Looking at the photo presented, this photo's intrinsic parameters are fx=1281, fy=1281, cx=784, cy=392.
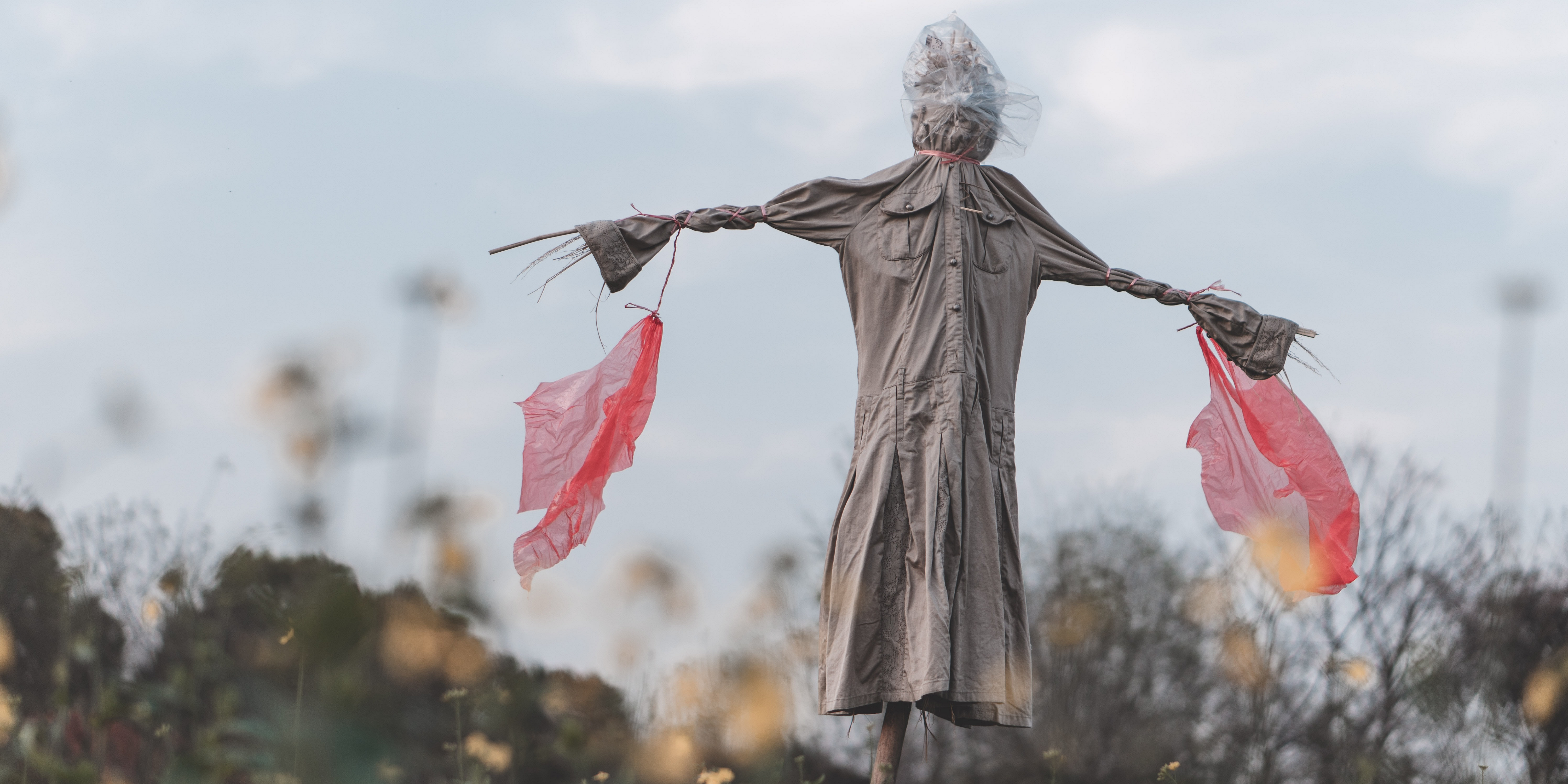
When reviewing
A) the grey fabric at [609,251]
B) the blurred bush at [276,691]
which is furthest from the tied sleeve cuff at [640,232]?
the blurred bush at [276,691]

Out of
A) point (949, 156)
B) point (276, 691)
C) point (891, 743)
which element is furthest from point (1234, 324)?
point (276, 691)

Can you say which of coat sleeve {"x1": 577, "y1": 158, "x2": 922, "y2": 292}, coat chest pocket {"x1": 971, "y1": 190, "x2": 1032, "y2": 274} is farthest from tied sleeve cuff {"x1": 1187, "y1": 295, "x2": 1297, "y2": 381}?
coat sleeve {"x1": 577, "y1": 158, "x2": 922, "y2": 292}

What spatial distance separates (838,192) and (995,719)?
1794 millimetres

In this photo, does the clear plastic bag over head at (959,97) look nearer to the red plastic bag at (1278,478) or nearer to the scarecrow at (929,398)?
the scarecrow at (929,398)

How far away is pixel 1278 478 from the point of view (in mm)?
4691

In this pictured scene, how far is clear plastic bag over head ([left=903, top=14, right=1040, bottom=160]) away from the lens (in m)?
4.38

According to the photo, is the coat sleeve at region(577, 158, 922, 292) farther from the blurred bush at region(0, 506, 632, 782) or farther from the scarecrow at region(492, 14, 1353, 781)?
the blurred bush at region(0, 506, 632, 782)

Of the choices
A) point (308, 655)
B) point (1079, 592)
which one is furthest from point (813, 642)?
point (308, 655)

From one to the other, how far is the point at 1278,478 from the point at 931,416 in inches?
59.6

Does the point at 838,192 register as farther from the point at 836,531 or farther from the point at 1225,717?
the point at 1225,717

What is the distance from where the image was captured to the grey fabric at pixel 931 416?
3.94 metres

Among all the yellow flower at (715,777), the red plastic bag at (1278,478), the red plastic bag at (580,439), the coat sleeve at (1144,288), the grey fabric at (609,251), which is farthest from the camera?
the red plastic bag at (1278,478)

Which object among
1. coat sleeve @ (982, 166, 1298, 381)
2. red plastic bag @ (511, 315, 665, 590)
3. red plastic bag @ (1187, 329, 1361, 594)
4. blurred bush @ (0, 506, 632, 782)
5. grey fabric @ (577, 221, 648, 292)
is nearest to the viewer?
blurred bush @ (0, 506, 632, 782)

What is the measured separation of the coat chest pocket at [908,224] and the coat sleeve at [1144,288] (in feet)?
0.98
